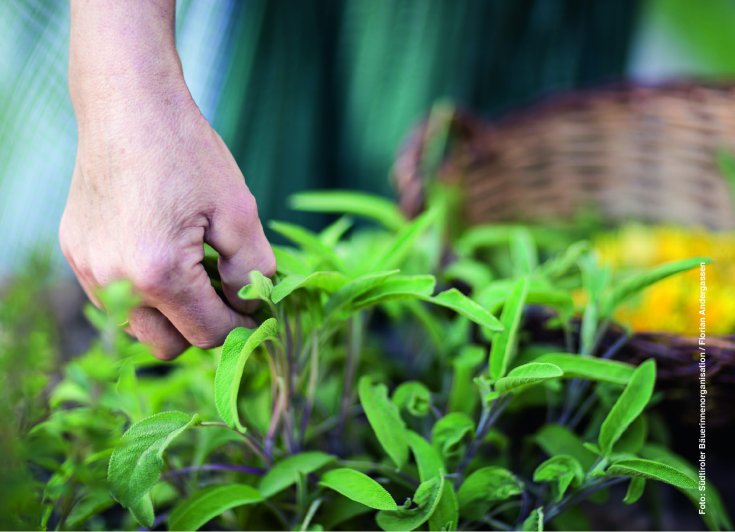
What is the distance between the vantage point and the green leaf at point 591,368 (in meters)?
0.50

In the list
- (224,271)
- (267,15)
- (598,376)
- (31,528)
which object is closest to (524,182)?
(267,15)

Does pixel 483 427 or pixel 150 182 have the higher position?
pixel 150 182

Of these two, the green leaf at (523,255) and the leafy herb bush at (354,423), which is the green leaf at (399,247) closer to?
the leafy herb bush at (354,423)

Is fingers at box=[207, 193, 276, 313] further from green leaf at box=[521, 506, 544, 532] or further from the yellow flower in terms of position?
the yellow flower

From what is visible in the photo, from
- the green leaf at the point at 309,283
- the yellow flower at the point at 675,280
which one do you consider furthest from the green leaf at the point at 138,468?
the yellow flower at the point at 675,280

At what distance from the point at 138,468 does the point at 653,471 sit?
0.36 meters

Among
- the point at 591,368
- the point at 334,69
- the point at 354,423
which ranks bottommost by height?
the point at 354,423

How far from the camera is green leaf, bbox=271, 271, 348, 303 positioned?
432 mm

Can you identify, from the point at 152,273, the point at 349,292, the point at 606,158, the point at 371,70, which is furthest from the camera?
the point at 371,70

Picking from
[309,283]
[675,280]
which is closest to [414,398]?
[309,283]

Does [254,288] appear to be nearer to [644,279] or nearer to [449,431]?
[449,431]

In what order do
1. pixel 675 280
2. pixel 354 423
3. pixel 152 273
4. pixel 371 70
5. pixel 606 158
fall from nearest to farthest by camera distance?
1. pixel 152 273
2. pixel 354 423
3. pixel 675 280
4. pixel 606 158
5. pixel 371 70

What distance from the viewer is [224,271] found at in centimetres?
45

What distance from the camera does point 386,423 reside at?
50 cm
